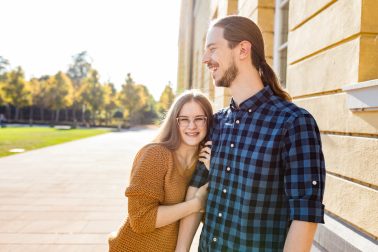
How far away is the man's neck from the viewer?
2.03 meters

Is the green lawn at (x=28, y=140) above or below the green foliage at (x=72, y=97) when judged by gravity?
below

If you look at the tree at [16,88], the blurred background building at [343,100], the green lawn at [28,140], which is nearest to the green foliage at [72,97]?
the tree at [16,88]

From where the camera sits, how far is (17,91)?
174ft

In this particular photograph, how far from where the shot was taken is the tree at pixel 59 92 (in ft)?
177

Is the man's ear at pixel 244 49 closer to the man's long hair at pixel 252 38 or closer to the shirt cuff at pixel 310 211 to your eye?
the man's long hair at pixel 252 38

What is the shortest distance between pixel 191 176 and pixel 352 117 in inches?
50.7

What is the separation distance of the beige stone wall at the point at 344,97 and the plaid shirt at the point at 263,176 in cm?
90

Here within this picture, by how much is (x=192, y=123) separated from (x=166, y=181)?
413 millimetres

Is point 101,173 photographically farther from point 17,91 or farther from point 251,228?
point 17,91

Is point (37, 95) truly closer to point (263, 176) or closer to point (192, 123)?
point (192, 123)

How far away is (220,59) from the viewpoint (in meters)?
2.01

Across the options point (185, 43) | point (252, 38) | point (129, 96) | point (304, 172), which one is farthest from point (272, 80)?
point (129, 96)

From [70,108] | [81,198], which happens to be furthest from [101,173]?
[70,108]

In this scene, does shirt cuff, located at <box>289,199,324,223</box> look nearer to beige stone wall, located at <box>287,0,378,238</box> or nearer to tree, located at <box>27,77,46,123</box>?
beige stone wall, located at <box>287,0,378,238</box>
